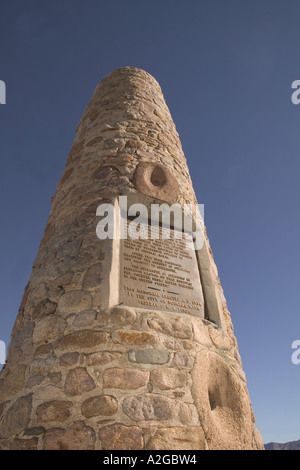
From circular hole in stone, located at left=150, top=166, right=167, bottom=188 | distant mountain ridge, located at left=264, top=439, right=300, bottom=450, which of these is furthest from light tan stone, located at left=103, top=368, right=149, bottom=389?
distant mountain ridge, located at left=264, top=439, right=300, bottom=450

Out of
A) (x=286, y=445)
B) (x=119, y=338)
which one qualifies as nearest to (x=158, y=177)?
(x=119, y=338)

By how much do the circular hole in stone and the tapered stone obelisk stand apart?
0.01 metres

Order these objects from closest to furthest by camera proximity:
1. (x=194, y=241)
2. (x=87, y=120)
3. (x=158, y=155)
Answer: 1. (x=194, y=241)
2. (x=158, y=155)
3. (x=87, y=120)

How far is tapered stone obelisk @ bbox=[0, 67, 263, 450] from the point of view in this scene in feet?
7.03

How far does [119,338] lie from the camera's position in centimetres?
243

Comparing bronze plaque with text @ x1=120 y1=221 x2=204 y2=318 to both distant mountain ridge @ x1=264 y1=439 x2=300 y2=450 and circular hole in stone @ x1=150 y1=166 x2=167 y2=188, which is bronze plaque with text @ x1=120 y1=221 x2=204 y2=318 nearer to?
circular hole in stone @ x1=150 y1=166 x2=167 y2=188

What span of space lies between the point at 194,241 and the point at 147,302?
4.05ft

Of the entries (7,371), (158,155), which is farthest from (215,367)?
(158,155)

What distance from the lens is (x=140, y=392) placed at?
2.24m

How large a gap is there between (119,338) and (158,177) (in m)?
2.20

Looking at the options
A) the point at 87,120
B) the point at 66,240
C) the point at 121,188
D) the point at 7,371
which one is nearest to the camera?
the point at 7,371

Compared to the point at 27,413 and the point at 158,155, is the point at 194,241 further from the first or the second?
the point at 27,413

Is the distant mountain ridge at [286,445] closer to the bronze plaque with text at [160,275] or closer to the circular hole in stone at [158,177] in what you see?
the bronze plaque with text at [160,275]
